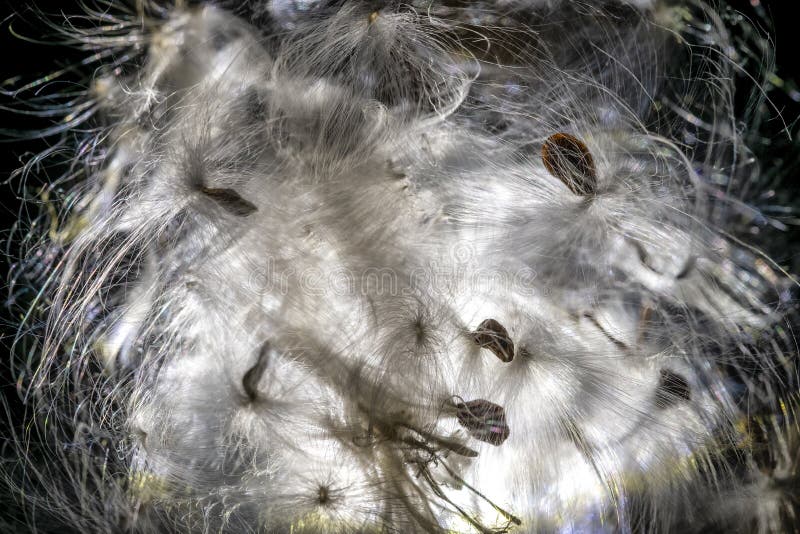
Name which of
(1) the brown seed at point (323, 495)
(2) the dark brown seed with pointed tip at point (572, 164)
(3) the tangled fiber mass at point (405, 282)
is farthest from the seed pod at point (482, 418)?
(2) the dark brown seed with pointed tip at point (572, 164)

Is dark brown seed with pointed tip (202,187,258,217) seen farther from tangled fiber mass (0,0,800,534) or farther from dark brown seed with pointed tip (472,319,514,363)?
dark brown seed with pointed tip (472,319,514,363)

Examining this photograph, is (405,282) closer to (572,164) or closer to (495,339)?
(495,339)

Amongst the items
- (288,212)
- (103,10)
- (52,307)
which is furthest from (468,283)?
(103,10)

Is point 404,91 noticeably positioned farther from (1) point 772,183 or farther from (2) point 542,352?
(1) point 772,183

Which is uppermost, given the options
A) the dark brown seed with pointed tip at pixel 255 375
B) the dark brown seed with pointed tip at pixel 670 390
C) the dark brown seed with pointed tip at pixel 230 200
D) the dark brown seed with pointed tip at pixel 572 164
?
the dark brown seed with pointed tip at pixel 572 164

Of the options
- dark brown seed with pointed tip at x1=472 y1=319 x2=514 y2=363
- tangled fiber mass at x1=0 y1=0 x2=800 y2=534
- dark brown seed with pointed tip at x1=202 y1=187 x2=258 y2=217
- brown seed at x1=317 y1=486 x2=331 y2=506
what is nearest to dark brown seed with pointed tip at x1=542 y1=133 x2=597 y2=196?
tangled fiber mass at x1=0 y1=0 x2=800 y2=534

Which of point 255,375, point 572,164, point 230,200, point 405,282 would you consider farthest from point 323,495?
point 572,164

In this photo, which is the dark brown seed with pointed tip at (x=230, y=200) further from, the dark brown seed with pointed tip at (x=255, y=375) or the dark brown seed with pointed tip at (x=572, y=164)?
the dark brown seed with pointed tip at (x=572, y=164)
